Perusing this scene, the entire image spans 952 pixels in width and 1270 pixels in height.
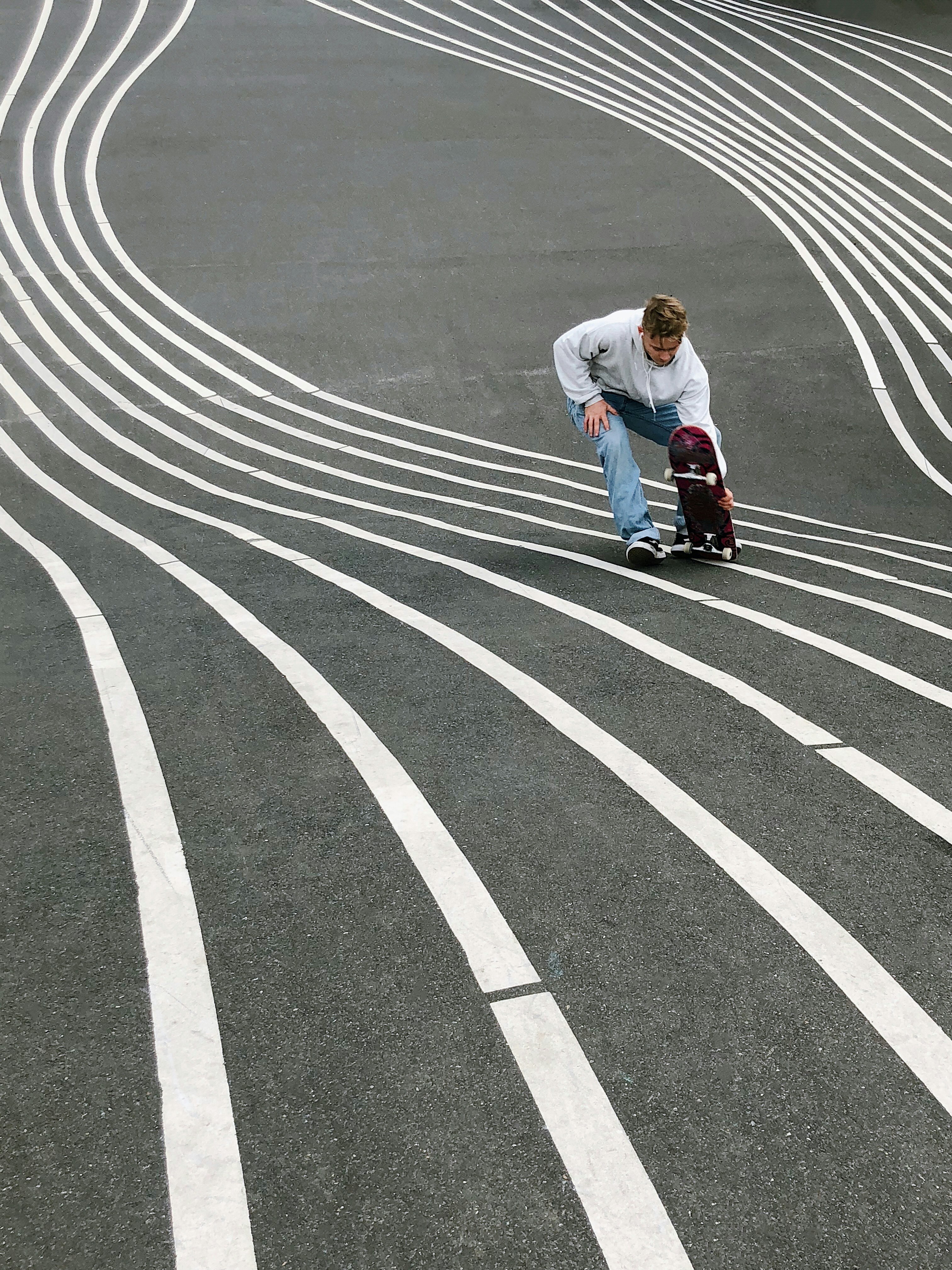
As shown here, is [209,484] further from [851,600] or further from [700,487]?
[851,600]

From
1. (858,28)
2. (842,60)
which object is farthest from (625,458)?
(858,28)

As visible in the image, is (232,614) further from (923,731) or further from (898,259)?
(898,259)

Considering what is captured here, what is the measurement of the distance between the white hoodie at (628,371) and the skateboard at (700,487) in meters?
0.08

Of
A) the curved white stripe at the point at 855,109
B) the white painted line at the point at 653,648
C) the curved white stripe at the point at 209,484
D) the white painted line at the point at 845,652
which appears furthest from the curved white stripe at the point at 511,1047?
the curved white stripe at the point at 855,109

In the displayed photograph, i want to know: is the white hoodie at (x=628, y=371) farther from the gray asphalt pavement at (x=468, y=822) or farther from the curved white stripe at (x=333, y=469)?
the curved white stripe at (x=333, y=469)

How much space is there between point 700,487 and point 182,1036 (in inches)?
195

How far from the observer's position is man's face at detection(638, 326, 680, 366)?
655 centimetres

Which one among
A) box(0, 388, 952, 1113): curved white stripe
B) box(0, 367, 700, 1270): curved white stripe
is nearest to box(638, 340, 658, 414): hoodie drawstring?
box(0, 388, 952, 1113): curved white stripe

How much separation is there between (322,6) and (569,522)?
16168 mm

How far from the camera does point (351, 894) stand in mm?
3148

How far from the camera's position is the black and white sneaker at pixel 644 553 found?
22.3ft

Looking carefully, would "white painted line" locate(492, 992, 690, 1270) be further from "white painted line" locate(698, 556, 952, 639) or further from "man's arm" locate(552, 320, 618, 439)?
"man's arm" locate(552, 320, 618, 439)

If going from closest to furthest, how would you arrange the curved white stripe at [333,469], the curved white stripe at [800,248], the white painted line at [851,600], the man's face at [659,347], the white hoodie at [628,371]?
1. the white painted line at [851,600]
2. the man's face at [659,347]
3. the white hoodie at [628,371]
4. the curved white stripe at [333,469]
5. the curved white stripe at [800,248]

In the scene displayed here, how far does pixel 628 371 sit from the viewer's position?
22.5 feet
